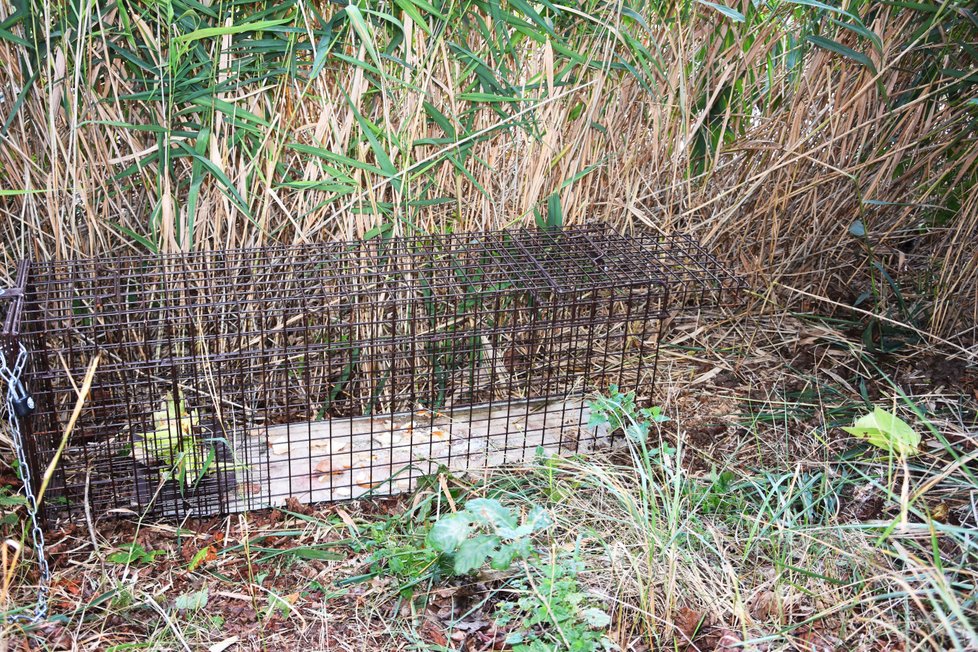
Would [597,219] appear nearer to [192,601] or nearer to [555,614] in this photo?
[555,614]

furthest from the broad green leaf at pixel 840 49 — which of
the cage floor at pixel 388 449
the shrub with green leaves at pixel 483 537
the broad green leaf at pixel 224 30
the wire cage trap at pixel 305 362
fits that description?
the shrub with green leaves at pixel 483 537

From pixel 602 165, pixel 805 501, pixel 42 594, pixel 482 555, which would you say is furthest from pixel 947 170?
pixel 42 594

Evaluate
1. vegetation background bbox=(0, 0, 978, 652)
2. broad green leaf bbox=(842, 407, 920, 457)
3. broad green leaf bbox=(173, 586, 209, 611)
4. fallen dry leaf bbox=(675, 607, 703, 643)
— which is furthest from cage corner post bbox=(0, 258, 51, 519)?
broad green leaf bbox=(842, 407, 920, 457)

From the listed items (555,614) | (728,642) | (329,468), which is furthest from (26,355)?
(728,642)

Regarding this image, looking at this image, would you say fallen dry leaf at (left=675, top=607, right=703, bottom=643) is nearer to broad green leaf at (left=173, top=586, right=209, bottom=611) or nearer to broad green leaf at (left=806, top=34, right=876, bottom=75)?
broad green leaf at (left=173, top=586, right=209, bottom=611)

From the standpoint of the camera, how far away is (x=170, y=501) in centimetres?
225

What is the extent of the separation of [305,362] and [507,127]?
0.91 m

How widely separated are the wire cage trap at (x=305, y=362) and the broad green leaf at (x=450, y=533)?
0.37 m

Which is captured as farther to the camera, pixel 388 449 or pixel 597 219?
pixel 597 219

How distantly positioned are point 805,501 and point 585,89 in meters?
1.36

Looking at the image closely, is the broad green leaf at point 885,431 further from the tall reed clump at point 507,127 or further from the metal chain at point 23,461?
the metal chain at point 23,461

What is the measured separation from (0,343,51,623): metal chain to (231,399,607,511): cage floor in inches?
18.2

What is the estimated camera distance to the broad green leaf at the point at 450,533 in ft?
6.10

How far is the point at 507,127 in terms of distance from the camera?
2609 millimetres
